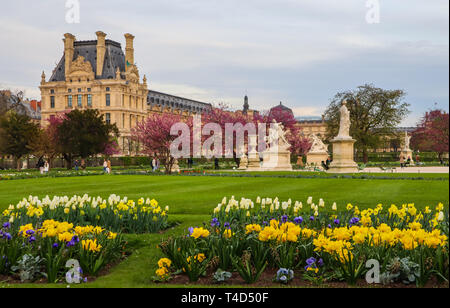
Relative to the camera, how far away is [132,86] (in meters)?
113

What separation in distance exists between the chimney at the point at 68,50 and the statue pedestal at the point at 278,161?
58020 millimetres

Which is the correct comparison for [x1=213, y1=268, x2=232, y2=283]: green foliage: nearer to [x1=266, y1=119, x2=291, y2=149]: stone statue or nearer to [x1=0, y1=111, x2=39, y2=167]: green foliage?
[x1=266, y1=119, x2=291, y2=149]: stone statue

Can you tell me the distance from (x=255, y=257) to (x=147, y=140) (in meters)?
37.6

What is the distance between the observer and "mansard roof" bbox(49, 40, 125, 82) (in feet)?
347

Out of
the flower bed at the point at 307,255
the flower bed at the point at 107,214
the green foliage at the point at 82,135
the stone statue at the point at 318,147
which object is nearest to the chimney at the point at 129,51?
the green foliage at the point at 82,135

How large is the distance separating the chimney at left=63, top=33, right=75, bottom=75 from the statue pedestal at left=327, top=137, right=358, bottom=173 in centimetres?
6596

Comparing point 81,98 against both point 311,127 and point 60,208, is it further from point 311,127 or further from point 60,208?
point 60,208

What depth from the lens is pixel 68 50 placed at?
103125 mm

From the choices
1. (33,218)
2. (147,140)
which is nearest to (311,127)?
(147,140)

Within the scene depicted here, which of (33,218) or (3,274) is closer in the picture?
(3,274)

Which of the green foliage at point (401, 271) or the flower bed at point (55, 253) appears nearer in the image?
the green foliage at point (401, 271)

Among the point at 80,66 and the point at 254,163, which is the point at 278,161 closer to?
the point at 254,163

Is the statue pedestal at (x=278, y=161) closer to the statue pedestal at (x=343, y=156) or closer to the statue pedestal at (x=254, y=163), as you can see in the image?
the statue pedestal at (x=254, y=163)

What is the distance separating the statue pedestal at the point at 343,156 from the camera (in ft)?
110
